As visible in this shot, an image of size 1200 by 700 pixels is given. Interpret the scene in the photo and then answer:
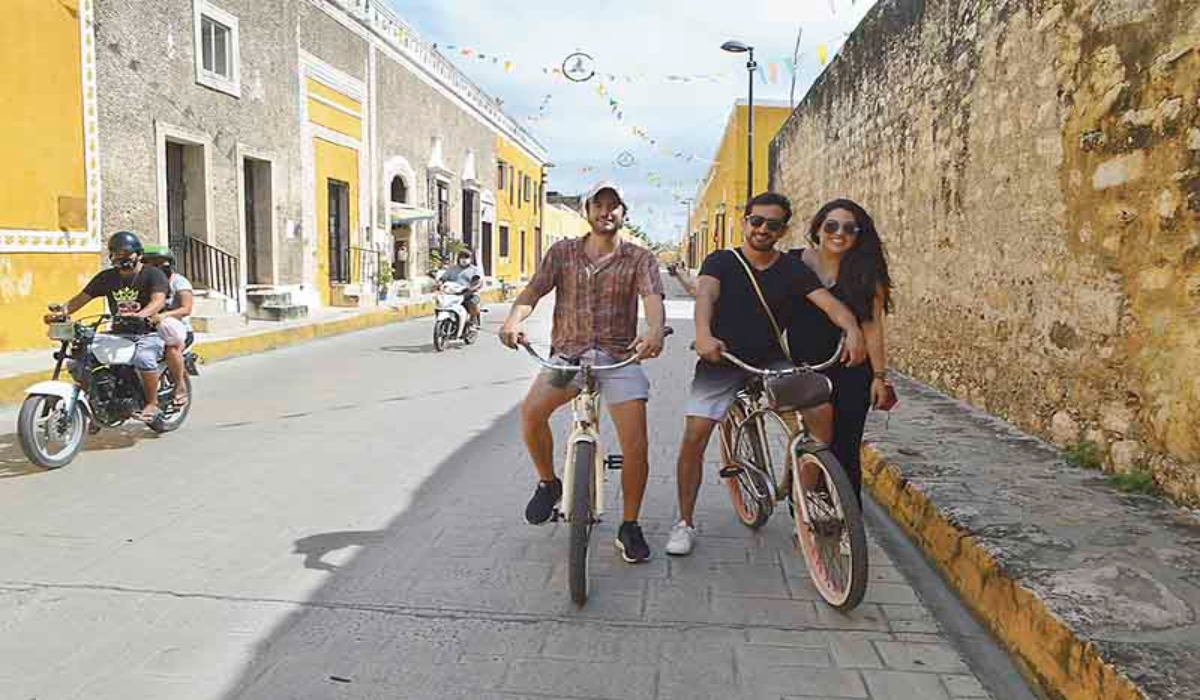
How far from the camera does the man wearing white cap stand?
3723mm

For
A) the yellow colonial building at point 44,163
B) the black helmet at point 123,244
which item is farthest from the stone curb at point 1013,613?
the yellow colonial building at point 44,163

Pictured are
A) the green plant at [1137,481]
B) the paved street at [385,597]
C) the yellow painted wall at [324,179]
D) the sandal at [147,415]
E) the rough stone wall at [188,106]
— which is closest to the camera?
the paved street at [385,597]

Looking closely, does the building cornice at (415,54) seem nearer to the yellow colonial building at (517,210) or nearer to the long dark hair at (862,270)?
the yellow colonial building at (517,210)

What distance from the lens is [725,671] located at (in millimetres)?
2879

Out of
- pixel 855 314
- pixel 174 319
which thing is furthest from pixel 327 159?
pixel 855 314

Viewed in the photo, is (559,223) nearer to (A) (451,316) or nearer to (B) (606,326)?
(A) (451,316)

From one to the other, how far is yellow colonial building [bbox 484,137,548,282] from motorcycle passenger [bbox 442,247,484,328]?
20.4 meters

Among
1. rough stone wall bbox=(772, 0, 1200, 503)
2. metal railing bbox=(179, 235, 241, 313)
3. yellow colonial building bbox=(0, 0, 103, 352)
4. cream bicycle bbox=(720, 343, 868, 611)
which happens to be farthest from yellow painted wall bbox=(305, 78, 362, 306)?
cream bicycle bbox=(720, 343, 868, 611)

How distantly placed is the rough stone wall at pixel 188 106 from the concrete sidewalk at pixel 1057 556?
34.6ft

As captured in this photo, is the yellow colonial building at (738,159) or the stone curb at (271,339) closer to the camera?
the stone curb at (271,339)

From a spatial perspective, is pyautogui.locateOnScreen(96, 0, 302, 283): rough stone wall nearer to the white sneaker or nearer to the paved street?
the paved street

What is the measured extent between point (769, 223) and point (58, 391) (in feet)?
14.5

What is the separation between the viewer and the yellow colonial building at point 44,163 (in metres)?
9.59

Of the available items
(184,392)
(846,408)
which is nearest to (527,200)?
(184,392)
